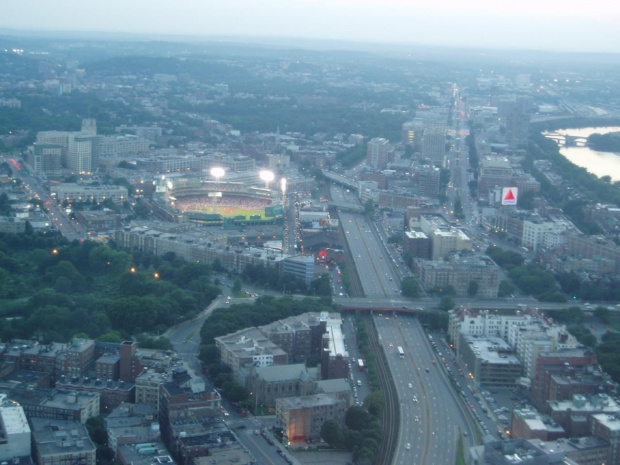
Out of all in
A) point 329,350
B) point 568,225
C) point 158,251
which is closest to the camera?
point 329,350

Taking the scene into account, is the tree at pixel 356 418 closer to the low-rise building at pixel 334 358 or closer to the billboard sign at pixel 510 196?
the low-rise building at pixel 334 358

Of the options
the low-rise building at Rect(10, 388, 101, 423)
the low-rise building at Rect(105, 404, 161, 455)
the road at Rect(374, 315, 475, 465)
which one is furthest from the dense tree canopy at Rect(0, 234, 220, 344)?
the road at Rect(374, 315, 475, 465)

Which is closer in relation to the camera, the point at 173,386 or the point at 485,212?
the point at 173,386

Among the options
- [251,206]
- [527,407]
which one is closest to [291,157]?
[251,206]

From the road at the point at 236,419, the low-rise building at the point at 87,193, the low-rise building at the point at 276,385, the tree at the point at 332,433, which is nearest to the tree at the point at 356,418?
the tree at the point at 332,433

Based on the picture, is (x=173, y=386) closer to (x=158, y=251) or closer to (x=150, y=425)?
(x=150, y=425)

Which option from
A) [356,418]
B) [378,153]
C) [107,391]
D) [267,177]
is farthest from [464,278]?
[378,153]
